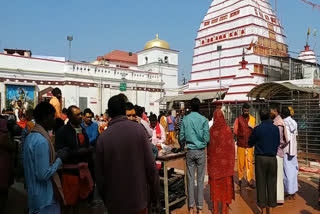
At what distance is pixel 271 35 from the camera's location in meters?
22.0

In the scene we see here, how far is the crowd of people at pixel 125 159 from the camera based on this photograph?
254cm

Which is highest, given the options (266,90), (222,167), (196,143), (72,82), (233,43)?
(233,43)

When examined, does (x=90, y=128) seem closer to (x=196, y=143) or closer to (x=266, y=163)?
(x=196, y=143)

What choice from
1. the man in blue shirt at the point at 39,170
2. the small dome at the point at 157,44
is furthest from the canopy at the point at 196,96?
the man in blue shirt at the point at 39,170

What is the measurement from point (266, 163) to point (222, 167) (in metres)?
0.75

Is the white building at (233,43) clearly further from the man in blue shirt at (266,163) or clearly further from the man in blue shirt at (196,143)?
the man in blue shirt at (196,143)

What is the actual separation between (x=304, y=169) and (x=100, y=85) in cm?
1730

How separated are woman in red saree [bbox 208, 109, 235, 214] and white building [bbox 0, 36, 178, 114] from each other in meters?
16.8

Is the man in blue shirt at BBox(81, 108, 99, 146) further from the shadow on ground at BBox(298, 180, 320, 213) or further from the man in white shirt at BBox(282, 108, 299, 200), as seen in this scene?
the shadow on ground at BBox(298, 180, 320, 213)

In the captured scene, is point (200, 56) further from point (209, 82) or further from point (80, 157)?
point (80, 157)

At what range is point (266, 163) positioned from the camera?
4.50 m

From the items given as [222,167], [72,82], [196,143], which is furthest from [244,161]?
[72,82]

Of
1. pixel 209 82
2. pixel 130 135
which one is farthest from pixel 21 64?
pixel 130 135

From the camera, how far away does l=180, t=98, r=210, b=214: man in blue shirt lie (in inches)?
182
